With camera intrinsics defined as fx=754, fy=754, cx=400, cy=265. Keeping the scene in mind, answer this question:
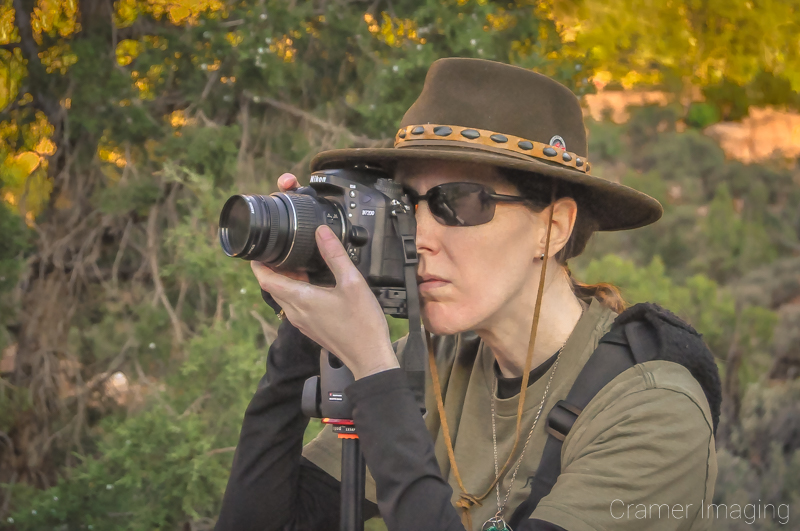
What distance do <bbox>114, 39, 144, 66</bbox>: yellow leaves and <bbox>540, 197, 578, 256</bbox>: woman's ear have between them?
7.16 feet

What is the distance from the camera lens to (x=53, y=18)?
10.0 ft

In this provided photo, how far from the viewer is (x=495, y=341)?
1.68 m

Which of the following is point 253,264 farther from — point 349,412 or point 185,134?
point 185,134

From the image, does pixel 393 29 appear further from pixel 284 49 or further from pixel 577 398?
pixel 577 398

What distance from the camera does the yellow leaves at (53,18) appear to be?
10.0 feet

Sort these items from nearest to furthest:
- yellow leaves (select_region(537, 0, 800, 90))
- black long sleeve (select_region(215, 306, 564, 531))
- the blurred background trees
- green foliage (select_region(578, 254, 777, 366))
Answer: black long sleeve (select_region(215, 306, 564, 531)) → the blurred background trees → yellow leaves (select_region(537, 0, 800, 90)) → green foliage (select_region(578, 254, 777, 366))

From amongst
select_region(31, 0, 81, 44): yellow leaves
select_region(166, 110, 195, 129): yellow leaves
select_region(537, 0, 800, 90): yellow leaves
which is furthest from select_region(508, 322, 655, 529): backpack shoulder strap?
select_region(31, 0, 81, 44): yellow leaves

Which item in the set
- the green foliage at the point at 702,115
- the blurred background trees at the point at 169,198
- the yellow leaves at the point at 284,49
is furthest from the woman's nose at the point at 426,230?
the green foliage at the point at 702,115

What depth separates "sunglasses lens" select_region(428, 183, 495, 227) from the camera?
5.01 feet

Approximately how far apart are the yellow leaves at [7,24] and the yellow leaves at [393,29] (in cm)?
143

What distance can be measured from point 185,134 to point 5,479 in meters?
1.64

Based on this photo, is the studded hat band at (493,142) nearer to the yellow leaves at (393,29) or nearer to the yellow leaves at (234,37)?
the yellow leaves at (393,29)

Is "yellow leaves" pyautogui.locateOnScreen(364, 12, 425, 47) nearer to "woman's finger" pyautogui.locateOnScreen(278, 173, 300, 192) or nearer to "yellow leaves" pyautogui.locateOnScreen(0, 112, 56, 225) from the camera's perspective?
"yellow leaves" pyautogui.locateOnScreen(0, 112, 56, 225)

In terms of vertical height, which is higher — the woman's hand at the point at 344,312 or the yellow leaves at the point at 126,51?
the yellow leaves at the point at 126,51
